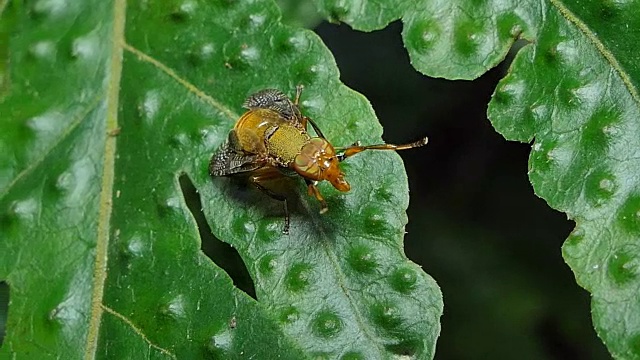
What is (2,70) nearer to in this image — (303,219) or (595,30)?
(303,219)

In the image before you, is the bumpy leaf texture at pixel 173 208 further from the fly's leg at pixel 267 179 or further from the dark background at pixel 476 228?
the dark background at pixel 476 228

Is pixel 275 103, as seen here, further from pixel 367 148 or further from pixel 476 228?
Answer: pixel 476 228

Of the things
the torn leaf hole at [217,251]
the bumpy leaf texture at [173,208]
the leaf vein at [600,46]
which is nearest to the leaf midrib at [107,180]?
the bumpy leaf texture at [173,208]

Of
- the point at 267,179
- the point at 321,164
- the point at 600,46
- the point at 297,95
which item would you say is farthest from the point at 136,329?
the point at 600,46

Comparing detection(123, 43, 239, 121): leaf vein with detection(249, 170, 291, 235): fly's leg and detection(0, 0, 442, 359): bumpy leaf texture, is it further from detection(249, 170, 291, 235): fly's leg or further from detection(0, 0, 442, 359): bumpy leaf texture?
detection(249, 170, 291, 235): fly's leg

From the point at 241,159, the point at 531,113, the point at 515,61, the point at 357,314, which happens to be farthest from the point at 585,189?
the point at 241,159

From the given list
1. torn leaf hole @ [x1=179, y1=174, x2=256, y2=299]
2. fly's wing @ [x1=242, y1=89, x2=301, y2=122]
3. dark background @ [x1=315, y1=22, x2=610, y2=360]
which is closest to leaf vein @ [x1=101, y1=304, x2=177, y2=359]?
torn leaf hole @ [x1=179, y1=174, x2=256, y2=299]
